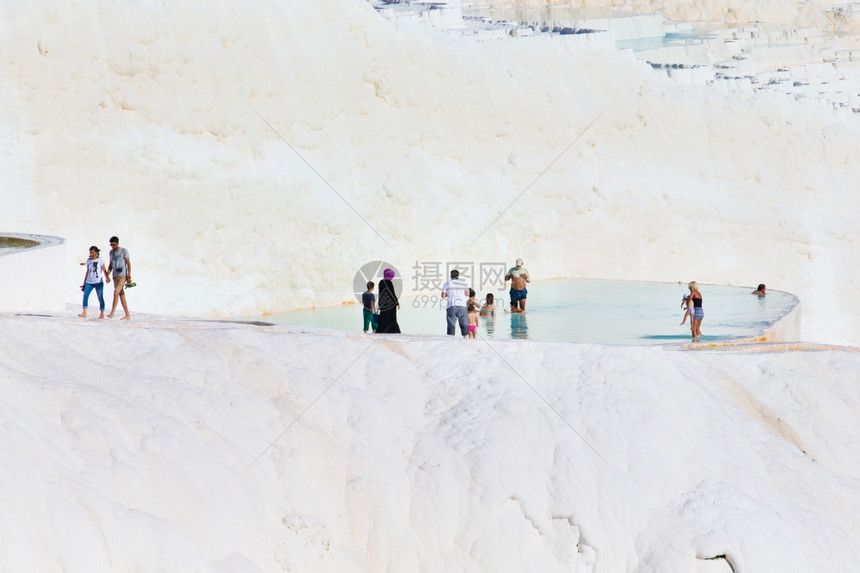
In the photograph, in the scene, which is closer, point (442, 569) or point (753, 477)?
point (442, 569)

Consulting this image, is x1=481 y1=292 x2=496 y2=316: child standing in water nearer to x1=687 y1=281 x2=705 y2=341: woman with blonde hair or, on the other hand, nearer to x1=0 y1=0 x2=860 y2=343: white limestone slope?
x1=687 y1=281 x2=705 y2=341: woman with blonde hair

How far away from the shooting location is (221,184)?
20.8m

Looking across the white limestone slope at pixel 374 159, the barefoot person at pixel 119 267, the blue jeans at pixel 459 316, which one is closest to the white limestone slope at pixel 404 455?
the barefoot person at pixel 119 267

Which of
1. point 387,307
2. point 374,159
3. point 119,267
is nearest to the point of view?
point 119,267

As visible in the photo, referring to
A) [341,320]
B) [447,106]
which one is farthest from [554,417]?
[447,106]

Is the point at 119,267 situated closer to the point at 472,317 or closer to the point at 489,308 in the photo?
the point at 472,317

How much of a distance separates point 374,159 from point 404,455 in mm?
13316

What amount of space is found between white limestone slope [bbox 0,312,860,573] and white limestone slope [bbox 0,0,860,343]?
338 inches

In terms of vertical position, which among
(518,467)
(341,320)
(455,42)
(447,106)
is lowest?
(518,467)

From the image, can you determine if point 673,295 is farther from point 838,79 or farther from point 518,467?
point 838,79

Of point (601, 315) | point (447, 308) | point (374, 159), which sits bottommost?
point (447, 308)

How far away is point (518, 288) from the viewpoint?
17797 mm

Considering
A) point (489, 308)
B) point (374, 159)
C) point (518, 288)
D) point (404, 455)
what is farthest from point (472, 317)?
point (374, 159)

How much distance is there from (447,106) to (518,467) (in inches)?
592
